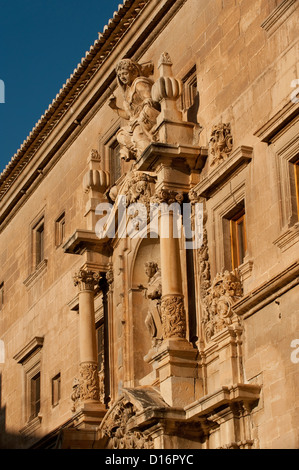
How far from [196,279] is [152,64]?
16.7ft

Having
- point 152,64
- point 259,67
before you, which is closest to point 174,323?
point 259,67

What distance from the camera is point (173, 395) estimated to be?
63.6ft

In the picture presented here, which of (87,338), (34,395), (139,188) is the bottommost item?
(87,338)

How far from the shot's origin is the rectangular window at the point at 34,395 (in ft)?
90.7

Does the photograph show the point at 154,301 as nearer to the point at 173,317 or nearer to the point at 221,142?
the point at 173,317

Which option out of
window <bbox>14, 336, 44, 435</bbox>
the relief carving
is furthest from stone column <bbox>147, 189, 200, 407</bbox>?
window <bbox>14, 336, 44, 435</bbox>

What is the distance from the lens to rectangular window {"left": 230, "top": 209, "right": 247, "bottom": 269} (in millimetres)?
19562

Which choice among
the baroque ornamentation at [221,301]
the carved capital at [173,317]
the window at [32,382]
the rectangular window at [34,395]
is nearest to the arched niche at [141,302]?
the carved capital at [173,317]

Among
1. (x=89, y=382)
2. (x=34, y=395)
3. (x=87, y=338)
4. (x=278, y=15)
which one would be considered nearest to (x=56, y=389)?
(x=34, y=395)

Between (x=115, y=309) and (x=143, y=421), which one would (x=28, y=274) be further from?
(x=143, y=421)

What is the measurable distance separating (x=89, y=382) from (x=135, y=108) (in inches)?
203

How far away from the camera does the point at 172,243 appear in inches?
802

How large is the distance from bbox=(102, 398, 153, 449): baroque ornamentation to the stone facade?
5 centimetres

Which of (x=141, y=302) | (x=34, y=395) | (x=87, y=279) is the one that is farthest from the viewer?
(x=34, y=395)
